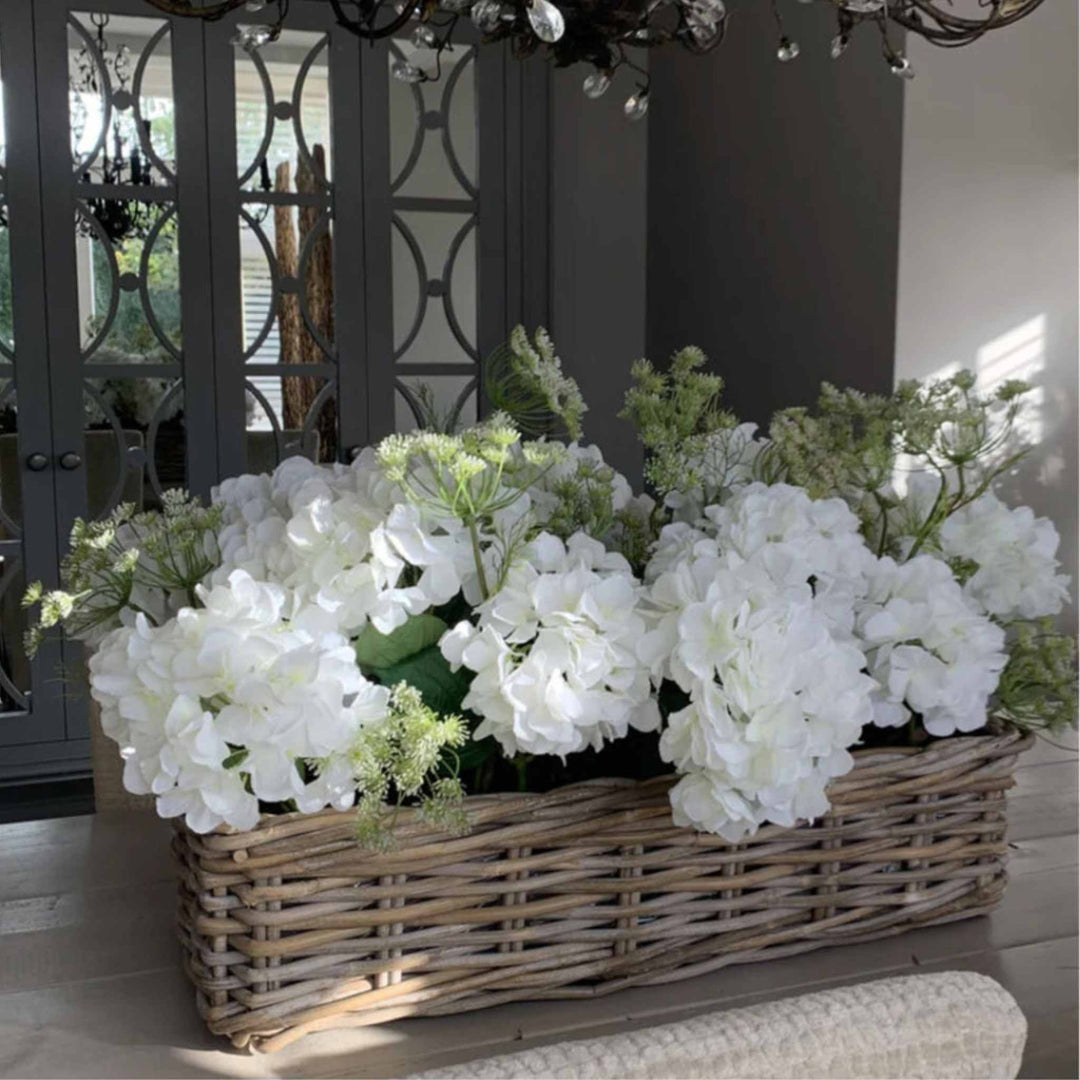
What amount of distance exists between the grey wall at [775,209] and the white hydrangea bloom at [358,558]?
251 cm

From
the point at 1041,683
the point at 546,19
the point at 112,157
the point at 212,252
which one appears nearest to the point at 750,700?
the point at 1041,683

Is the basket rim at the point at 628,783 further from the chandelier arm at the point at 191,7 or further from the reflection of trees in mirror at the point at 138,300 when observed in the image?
the reflection of trees in mirror at the point at 138,300

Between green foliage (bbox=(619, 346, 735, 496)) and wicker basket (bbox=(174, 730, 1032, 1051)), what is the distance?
25 cm

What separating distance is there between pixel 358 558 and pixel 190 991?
38 cm

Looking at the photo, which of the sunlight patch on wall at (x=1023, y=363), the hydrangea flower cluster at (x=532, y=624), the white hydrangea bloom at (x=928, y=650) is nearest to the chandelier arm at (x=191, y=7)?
the hydrangea flower cluster at (x=532, y=624)

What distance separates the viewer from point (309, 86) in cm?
353

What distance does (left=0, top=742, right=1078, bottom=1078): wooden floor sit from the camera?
888mm

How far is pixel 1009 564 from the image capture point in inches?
43.9

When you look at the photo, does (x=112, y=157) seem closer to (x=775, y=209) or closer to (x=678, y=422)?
(x=775, y=209)

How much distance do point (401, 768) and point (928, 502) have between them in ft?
1.92

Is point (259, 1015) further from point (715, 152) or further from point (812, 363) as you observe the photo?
point (715, 152)

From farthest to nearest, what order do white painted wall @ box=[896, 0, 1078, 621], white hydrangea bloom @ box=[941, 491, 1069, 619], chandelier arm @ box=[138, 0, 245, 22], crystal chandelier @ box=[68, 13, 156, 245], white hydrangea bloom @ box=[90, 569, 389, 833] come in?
1. crystal chandelier @ box=[68, 13, 156, 245]
2. white painted wall @ box=[896, 0, 1078, 621]
3. chandelier arm @ box=[138, 0, 245, 22]
4. white hydrangea bloom @ box=[941, 491, 1069, 619]
5. white hydrangea bloom @ box=[90, 569, 389, 833]

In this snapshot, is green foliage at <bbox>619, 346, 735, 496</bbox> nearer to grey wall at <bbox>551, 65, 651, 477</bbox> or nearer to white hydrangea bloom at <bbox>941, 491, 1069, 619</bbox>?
white hydrangea bloom at <bbox>941, 491, 1069, 619</bbox>

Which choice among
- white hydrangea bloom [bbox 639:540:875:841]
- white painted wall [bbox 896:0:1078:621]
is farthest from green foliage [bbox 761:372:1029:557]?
white painted wall [bbox 896:0:1078:621]
